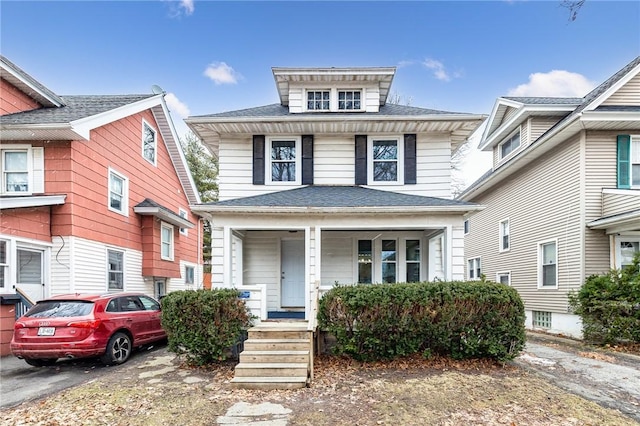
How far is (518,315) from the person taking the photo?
256 inches

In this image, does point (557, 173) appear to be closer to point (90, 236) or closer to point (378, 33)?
point (378, 33)

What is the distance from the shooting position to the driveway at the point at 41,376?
18.2ft

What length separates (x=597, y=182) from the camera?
969 cm

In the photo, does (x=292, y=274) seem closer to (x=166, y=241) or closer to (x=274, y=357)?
(x=274, y=357)

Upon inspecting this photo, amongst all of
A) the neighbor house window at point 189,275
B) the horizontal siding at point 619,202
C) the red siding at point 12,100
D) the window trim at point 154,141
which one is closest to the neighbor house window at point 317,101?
the window trim at point 154,141

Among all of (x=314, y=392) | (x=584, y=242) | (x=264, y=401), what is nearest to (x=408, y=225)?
(x=314, y=392)

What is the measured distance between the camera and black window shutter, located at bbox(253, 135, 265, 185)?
975cm

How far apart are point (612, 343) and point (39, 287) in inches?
531

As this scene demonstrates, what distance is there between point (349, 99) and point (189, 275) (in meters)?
10.8

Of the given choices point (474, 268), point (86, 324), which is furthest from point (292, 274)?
point (474, 268)

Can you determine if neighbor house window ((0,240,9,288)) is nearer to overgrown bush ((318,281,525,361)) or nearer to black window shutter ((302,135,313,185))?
black window shutter ((302,135,313,185))

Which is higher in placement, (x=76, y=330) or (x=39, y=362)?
(x=76, y=330)

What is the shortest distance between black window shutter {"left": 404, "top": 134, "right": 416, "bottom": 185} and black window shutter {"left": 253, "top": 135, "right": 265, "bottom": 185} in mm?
3777

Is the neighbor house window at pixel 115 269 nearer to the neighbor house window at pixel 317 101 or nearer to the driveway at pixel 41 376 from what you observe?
the driveway at pixel 41 376
